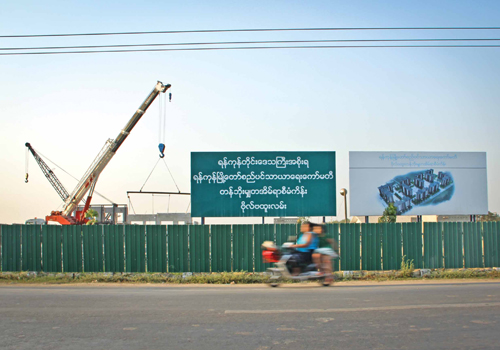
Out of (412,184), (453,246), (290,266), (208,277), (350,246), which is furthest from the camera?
(412,184)

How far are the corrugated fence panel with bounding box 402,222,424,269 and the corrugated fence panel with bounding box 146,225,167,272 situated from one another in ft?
30.7

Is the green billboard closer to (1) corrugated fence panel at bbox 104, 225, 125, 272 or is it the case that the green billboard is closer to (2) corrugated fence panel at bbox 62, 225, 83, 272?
(1) corrugated fence panel at bbox 104, 225, 125, 272

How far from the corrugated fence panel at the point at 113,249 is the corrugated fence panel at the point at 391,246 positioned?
400 inches

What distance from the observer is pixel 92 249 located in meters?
17.6

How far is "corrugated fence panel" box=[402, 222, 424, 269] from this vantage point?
57.8 feet

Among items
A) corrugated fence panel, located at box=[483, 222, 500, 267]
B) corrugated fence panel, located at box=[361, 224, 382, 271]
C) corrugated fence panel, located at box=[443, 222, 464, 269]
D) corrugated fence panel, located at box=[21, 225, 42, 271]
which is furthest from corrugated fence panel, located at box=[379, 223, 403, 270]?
corrugated fence panel, located at box=[21, 225, 42, 271]

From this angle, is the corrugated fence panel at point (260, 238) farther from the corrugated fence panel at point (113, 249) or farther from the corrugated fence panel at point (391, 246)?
the corrugated fence panel at point (113, 249)

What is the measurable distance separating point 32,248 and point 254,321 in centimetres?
1317

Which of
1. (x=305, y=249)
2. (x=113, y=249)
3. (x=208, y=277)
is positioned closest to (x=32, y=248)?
(x=113, y=249)

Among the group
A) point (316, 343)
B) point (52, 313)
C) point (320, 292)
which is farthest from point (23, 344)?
point (320, 292)

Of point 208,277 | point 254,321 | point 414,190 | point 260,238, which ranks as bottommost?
point 208,277

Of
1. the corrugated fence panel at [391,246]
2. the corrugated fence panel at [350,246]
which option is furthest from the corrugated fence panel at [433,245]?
the corrugated fence panel at [350,246]

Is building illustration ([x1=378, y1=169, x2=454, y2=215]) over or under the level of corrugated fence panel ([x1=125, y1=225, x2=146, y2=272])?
over

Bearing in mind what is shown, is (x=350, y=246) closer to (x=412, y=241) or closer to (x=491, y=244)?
(x=412, y=241)
